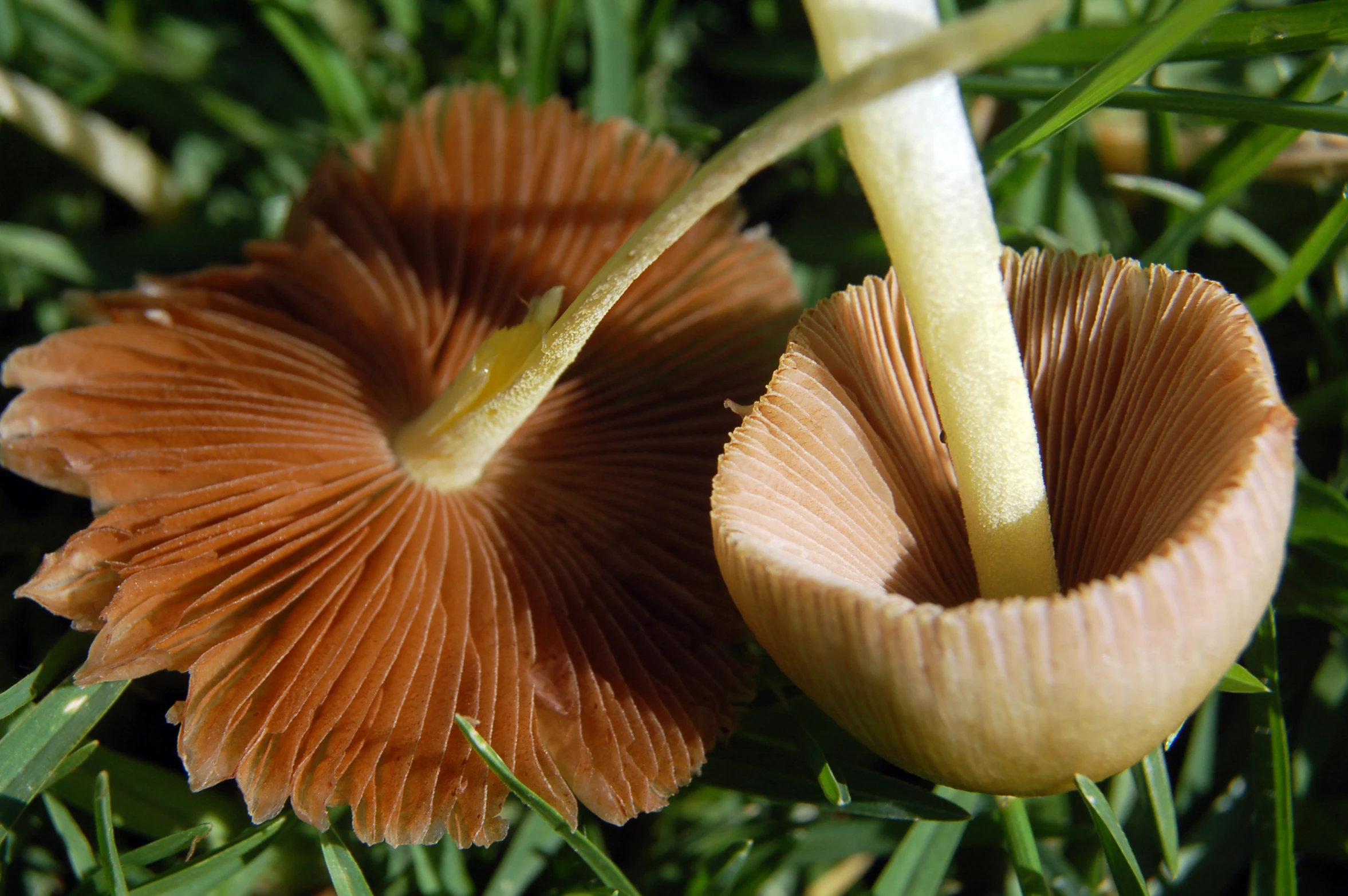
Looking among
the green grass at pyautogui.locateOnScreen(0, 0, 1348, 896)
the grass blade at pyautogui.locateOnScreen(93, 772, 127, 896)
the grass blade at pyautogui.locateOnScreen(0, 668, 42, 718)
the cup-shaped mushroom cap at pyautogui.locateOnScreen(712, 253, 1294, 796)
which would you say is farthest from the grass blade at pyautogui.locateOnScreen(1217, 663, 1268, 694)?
the grass blade at pyautogui.locateOnScreen(0, 668, 42, 718)

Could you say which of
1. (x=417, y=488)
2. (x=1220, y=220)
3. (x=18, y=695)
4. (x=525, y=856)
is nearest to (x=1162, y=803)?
(x=525, y=856)

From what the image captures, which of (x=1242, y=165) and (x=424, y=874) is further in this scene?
(x=1242, y=165)

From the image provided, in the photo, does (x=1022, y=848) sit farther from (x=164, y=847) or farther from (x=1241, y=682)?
(x=164, y=847)

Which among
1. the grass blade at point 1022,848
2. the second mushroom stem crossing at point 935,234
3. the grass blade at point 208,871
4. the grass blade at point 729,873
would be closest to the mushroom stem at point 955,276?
the second mushroom stem crossing at point 935,234

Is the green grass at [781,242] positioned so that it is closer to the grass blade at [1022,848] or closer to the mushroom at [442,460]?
the grass blade at [1022,848]

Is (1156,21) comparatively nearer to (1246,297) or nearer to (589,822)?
(1246,297)

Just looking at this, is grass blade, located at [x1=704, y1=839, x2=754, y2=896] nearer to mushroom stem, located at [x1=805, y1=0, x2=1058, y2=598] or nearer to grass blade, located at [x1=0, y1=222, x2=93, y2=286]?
mushroom stem, located at [x1=805, y1=0, x2=1058, y2=598]
